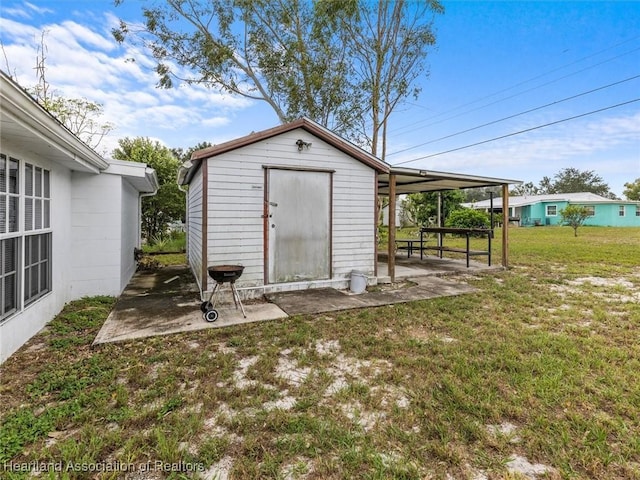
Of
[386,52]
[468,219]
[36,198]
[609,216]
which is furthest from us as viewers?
Result: [609,216]

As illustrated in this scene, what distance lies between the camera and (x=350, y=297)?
520 cm

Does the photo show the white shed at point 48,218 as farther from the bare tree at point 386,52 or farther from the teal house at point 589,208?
the teal house at point 589,208

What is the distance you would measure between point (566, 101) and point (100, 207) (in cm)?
1623

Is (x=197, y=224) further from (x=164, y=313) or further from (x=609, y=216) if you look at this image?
(x=609, y=216)

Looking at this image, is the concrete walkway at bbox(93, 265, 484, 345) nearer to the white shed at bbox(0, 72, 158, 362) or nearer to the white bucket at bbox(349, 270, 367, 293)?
the white bucket at bbox(349, 270, 367, 293)

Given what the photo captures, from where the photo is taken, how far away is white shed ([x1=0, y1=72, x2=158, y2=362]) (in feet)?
9.30

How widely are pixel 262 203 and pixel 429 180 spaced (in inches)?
181

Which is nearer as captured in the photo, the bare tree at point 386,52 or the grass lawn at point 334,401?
the grass lawn at point 334,401

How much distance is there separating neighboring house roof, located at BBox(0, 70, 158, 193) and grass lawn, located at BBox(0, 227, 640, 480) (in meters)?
1.93

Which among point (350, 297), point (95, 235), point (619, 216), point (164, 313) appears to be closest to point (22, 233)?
point (164, 313)

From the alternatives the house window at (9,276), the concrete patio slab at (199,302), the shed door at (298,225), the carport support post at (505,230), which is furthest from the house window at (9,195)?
the carport support post at (505,230)

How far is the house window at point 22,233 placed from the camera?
→ 2.93 m

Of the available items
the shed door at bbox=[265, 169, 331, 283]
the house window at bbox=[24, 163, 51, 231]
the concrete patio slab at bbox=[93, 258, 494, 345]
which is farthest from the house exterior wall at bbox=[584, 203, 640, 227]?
the house window at bbox=[24, 163, 51, 231]

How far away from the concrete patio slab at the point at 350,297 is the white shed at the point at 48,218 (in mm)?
2739
